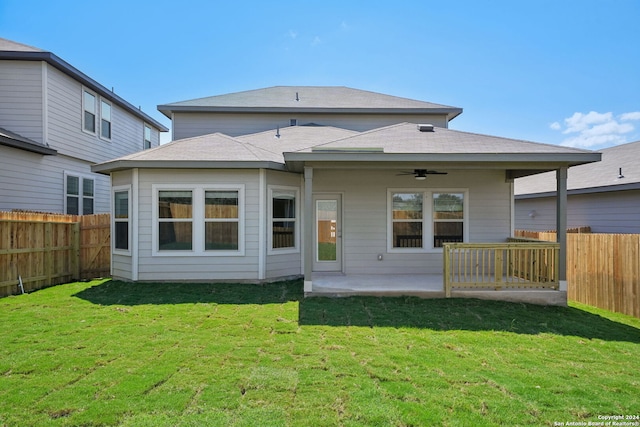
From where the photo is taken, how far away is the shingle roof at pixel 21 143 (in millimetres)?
9375

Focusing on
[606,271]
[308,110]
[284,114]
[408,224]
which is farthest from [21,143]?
[606,271]

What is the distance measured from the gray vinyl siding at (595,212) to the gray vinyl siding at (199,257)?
9.51 m

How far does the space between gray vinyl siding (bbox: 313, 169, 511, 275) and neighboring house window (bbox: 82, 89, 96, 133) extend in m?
9.16

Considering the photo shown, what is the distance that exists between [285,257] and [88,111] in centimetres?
944

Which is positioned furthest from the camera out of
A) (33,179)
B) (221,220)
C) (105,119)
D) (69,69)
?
(105,119)

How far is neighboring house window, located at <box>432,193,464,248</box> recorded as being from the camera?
9031 mm

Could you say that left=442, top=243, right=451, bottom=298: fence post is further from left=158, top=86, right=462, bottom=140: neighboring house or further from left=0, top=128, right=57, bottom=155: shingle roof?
left=0, top=128, right=57, bottom=155: shingle roof

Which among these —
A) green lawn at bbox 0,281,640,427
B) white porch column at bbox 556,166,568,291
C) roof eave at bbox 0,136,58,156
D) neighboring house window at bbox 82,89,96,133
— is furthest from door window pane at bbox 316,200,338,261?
neighboring house window at bbox 82,89,96,133

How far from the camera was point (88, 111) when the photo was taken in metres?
12.9

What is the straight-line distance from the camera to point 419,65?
13.5 m

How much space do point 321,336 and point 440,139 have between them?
5.23 metres

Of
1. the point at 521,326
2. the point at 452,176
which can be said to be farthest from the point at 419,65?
the point at 521,326

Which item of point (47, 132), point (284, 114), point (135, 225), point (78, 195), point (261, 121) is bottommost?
point (135, 225)

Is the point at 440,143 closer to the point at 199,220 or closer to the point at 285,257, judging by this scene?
the point at 285,257
